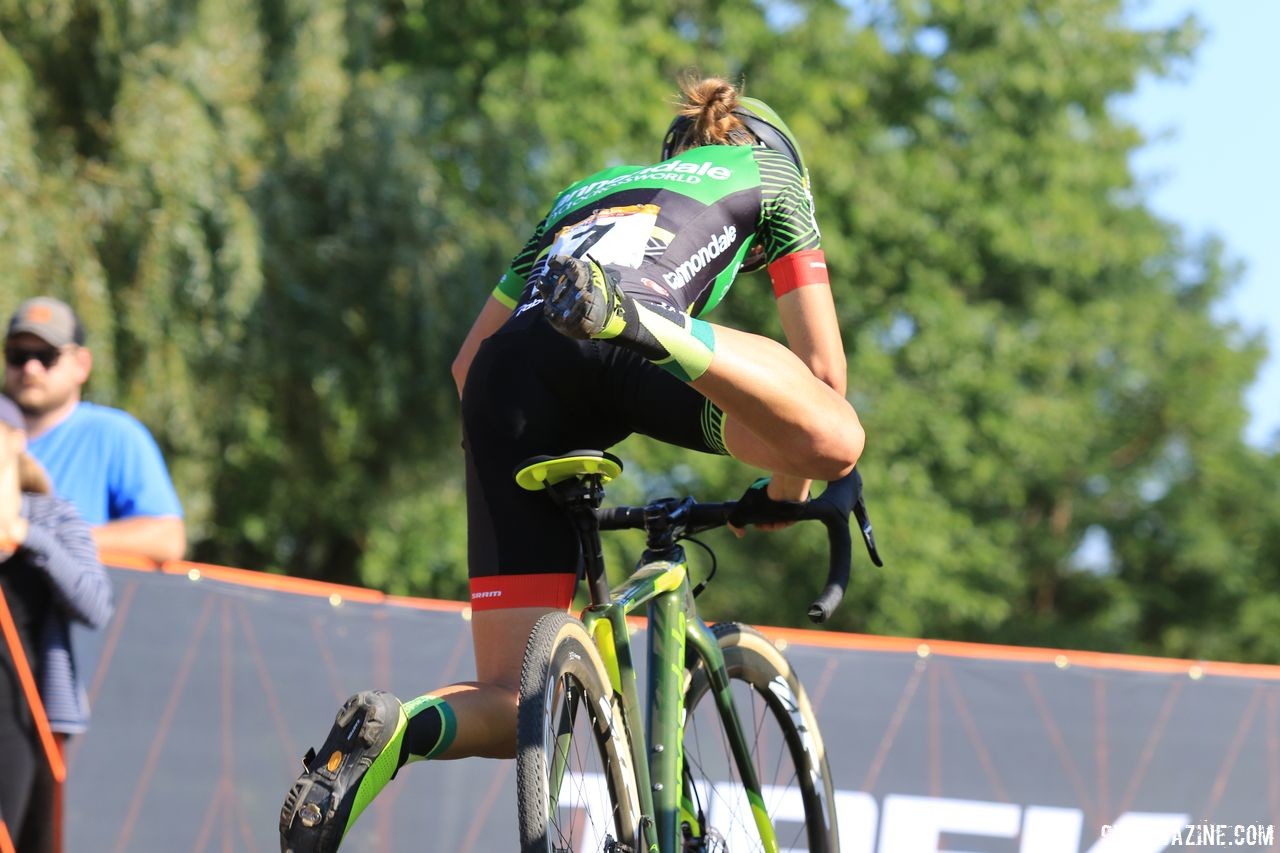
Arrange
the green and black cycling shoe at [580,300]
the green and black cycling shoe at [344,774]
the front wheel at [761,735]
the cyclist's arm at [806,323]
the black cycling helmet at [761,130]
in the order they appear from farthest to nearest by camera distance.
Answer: the front wheel at [761,735] < the black cycling helmet at [761,130] < the cyclist's arm at [806,323] < the green and black cycling shoe at [344,774] < the green and black cycling shoe at [580,300]

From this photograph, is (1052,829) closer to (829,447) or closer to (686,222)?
(829,447)

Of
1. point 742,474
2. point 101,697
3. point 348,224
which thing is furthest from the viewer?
point 742,474

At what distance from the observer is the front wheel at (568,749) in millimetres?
2557

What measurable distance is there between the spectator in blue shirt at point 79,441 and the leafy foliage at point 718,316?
6.45 ft

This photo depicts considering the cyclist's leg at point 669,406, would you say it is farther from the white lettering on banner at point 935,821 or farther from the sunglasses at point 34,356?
the white lettering on banner at point 935,821

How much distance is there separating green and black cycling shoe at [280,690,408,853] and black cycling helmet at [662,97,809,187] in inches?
57.7

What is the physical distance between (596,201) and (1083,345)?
18.7m

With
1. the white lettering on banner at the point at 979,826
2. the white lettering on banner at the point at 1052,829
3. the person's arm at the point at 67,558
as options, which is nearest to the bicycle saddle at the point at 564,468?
the person's arm at the point at 67,558

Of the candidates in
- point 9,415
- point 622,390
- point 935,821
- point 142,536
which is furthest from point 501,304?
point 935,821

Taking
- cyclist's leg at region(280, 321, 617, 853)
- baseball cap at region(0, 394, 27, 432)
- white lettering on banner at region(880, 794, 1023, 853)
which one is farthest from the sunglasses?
white lettering on banner at region(880, 794, 1023, 853)

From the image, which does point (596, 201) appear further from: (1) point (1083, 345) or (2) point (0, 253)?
(1) point (1083, 345)

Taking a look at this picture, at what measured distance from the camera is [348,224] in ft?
39.7

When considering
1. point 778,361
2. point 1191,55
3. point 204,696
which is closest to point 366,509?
point 204,696

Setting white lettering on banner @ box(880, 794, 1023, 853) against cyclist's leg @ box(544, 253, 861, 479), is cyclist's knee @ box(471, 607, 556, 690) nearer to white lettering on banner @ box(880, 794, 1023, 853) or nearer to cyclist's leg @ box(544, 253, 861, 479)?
cyclist's leg @ box(544, 253, 861, 479)
